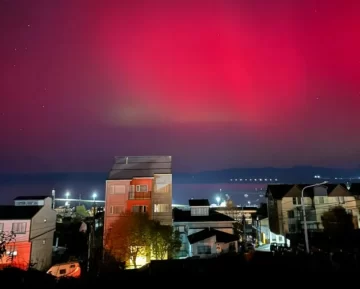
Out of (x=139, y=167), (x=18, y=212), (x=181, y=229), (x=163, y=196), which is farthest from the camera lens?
(x=139, y=167)

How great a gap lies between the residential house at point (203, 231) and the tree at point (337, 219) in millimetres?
12852

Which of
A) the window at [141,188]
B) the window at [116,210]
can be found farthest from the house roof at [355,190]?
the window at [116,210]

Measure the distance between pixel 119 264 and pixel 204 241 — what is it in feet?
29.6

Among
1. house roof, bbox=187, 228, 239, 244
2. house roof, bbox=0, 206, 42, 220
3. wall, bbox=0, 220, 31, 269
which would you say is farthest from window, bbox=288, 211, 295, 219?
wall, bbox=0, 220, 31, 269

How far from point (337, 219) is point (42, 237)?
35569 millimetres

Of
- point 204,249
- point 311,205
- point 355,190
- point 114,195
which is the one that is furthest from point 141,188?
point 355,190

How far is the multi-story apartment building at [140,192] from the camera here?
3023 centimetres

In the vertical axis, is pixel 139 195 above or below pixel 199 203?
above

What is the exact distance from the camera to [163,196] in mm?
31141

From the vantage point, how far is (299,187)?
39156 mm

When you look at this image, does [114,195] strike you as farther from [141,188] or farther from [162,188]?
[162,188]

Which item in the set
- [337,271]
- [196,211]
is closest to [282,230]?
[196,211]

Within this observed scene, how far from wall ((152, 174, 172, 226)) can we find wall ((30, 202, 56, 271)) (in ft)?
39.0

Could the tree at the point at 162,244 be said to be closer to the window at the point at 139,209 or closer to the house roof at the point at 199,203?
the window at the point at 139,209
